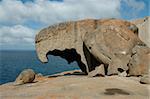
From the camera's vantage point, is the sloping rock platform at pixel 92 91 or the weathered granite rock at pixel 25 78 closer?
the sloping rock platform at pixel 92 91

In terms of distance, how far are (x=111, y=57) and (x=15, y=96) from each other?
10322 millimetres

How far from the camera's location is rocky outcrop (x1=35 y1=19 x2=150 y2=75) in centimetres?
2397

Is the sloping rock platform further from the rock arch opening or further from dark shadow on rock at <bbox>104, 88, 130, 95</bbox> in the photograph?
the rock arch opening

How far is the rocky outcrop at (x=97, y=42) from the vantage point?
78.6ft

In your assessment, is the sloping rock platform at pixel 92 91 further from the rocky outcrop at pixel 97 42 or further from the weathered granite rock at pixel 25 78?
the rocky outcrop at pixel 97 42

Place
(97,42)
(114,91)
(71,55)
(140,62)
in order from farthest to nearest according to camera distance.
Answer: (71,55)
(97,42)
(140,62)
(114,91)

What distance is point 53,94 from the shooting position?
51.9 ft

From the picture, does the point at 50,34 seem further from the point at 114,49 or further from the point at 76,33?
the point at 114,49

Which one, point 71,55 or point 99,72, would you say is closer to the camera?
point 99,72

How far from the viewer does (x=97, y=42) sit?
2505cm

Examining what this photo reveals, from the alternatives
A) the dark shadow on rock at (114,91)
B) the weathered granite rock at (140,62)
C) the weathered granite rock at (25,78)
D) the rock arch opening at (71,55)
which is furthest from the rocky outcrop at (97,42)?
the dark shadow on rock at (114,91)

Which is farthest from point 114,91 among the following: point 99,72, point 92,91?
point 99,72

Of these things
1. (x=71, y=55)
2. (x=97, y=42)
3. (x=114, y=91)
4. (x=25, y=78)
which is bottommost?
(x=114, y=91)

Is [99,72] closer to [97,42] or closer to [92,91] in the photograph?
[97,42]
